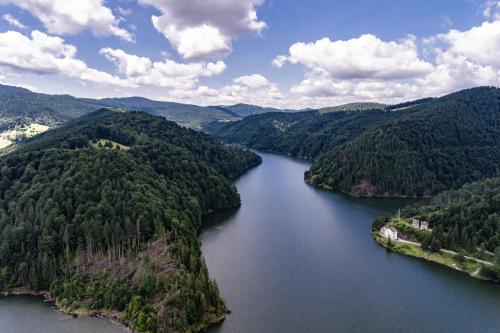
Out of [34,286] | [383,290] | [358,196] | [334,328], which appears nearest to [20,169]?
[34,286]

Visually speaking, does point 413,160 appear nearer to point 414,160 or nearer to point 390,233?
point 414,160

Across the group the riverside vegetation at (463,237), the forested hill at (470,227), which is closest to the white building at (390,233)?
the riverside vegetation at (463,237)

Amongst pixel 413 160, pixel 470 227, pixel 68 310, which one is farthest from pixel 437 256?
pixel 413 160

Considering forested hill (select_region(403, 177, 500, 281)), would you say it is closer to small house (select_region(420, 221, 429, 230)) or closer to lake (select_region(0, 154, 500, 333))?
small house (select_region(420, 221, 429, 230))

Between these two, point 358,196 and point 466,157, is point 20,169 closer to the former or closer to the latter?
point 358,196

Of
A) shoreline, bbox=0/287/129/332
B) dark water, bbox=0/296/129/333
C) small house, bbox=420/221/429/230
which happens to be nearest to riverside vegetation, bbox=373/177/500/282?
small house, bbox=420/221/429/230

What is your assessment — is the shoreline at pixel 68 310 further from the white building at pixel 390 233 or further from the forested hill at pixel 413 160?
the forested hill at pixel 413 160
